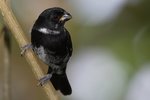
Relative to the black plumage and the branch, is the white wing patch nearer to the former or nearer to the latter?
the black plumage

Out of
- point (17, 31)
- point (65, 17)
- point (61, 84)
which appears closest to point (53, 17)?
point (65, 17)

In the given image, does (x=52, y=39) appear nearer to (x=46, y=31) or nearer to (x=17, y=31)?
(x=46, y=31)

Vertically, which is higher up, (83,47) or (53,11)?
(53,11)

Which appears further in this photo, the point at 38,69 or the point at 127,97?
the point at 127,97

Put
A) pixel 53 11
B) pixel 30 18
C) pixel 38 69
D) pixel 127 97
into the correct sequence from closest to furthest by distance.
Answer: pixel 38 69
pixel 53 11
pixel 127 97
pixel 30 18

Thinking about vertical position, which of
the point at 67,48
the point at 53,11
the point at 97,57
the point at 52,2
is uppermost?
the point at 53,11

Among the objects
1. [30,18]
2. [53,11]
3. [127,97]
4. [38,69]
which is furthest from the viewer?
[30,18]

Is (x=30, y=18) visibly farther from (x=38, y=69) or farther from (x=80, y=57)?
(x=38, y=69)

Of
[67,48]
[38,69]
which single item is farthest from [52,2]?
[38,69]
